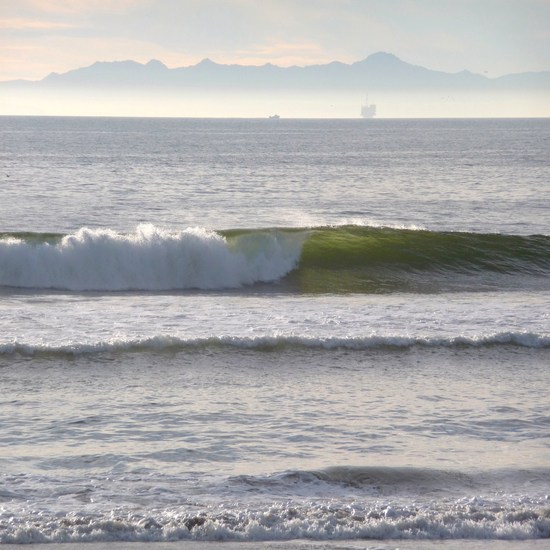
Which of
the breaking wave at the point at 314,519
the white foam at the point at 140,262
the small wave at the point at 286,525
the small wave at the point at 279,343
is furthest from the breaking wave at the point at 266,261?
Result: the small wave at the point at 286,525

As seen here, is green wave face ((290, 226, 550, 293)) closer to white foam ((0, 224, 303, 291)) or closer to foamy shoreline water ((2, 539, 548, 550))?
white foam ((0, 224, 303, 291))

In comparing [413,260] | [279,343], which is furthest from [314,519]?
[413,260]

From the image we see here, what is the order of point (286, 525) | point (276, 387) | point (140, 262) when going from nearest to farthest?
point (286, 525) < point (276, 387) < point (140, 262)

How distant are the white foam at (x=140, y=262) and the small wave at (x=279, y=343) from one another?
8.54m

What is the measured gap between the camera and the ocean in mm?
7605

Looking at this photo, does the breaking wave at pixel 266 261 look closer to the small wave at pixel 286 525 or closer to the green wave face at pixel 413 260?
the green wave face at pixel 413 260

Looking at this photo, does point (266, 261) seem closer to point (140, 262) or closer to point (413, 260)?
point (140, 262)

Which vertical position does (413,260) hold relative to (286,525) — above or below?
below

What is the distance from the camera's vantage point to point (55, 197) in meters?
45.4

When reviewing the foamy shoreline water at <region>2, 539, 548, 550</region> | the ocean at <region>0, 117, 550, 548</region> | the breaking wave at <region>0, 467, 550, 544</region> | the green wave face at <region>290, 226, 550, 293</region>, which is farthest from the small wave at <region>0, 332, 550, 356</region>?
the green wave face at <region>290, 226, 550, 293</region>

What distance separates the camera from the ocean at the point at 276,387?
25.0 ft

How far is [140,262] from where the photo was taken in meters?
23.7

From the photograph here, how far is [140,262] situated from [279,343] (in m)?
10.2

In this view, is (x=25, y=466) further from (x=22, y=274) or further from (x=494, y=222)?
(x=494, y=222)
